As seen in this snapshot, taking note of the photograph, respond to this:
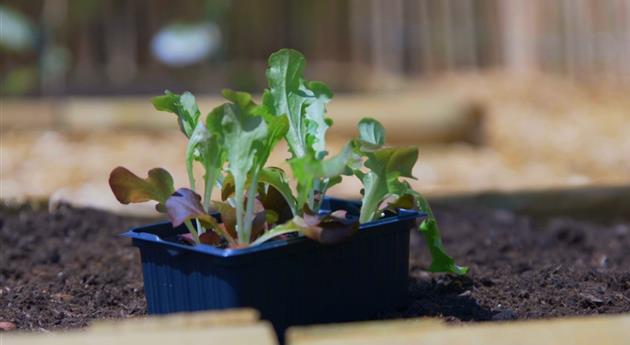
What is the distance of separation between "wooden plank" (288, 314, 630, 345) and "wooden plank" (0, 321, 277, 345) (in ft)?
0.18

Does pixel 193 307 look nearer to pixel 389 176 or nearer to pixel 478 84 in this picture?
pixel 389 176

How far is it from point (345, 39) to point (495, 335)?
7.76 meters

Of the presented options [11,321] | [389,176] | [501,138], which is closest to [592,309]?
[389,176]

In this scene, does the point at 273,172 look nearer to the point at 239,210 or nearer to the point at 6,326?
the point at 239,210

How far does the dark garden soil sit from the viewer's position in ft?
6.63

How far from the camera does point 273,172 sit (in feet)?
6.11

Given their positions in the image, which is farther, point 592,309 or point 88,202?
point 88,202

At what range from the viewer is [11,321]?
1.96 meters

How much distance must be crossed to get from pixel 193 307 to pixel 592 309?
77 cm

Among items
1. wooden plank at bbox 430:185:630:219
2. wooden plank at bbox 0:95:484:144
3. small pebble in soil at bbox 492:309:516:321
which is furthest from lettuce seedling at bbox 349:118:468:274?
wooden plank at bbox 0:95:484:144

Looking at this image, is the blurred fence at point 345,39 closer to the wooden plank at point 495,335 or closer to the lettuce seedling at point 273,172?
the lettuce seedling at point 273,172

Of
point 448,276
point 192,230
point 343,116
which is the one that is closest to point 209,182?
point 192,230

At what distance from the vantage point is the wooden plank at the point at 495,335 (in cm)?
140

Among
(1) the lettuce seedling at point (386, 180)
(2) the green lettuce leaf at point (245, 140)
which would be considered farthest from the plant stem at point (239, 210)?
(1) the lettuce seedling at point (386, 180)
